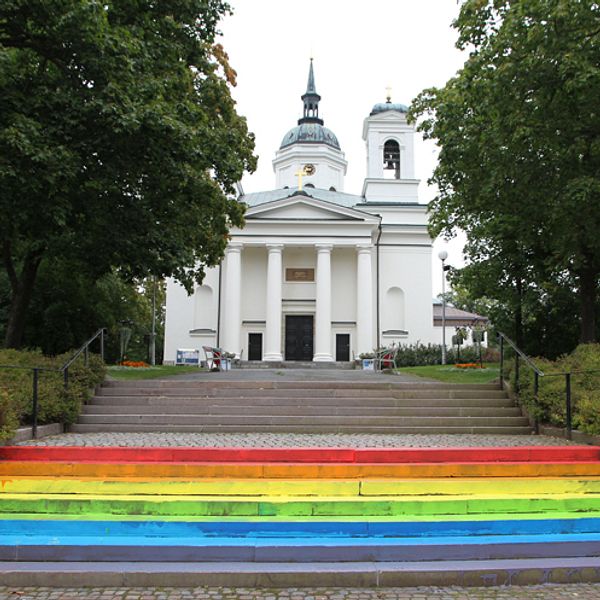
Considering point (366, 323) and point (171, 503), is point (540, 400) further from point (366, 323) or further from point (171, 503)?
point (366, 323)

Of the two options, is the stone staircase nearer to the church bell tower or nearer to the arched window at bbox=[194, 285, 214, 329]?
the arched window at bbox=[194, 285, 214, 329]

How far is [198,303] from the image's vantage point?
4075 centimetres

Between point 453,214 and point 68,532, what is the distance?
20075 millimetres

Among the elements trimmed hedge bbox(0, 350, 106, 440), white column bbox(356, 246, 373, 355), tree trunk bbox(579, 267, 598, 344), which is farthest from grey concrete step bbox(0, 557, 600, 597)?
white column bbox(356, 246, 373, 355)

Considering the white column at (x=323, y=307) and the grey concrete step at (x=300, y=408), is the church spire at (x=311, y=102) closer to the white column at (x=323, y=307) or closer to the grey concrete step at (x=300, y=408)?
the white column at (x=323, y=307)

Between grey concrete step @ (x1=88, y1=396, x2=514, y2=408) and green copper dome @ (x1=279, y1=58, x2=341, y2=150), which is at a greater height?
green copper dome @ (x1=279, y1=58, x2=341, y2=150)

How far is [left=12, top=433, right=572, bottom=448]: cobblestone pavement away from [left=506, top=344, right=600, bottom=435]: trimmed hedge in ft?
1.50

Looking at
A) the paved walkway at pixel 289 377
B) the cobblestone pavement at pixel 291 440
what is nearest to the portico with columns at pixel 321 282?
the paved walkway at pixel 289 377

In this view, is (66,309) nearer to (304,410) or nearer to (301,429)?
(304,410)

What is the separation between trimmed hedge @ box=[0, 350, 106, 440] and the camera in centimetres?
1056

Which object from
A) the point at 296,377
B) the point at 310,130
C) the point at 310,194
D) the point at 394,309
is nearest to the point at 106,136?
the point at 296,377

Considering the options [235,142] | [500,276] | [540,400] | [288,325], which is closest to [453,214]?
[500,276]

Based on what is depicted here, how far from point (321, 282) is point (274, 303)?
9.94 feet

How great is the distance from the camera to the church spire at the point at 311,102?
61219mm
